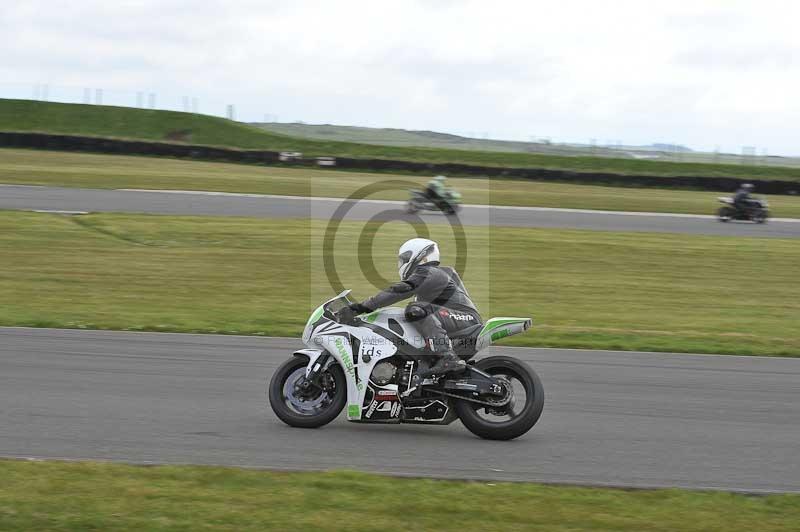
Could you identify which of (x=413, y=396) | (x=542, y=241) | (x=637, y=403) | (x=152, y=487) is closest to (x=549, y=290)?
(x=542, y=241)

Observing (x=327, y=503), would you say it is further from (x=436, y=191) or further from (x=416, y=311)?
(x=436, y=191)

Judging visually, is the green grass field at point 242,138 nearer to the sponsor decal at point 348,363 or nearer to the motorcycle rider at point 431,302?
the motorcycle rider at point 431,302

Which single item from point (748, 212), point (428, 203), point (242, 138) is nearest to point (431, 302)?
point (428, 203)

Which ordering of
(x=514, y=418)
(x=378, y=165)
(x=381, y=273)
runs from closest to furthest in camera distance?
(x=514, y=418), (x=381, y=273), (x=378, y=165)

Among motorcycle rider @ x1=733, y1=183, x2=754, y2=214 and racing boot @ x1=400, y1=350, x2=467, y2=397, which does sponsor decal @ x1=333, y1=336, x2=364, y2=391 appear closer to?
racing boot @ x1=400, y1=350, x2=467, y2=397

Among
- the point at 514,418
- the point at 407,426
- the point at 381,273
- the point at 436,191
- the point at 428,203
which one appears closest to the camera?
the point at 514,418

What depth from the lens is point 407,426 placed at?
26.2 feet

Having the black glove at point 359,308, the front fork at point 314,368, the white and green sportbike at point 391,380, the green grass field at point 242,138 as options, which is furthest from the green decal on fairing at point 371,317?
the green grass field at point 242,138

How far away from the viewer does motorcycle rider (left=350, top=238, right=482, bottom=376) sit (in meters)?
7.51

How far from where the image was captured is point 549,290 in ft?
58.4

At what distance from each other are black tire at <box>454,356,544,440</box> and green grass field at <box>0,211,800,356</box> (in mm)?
5119

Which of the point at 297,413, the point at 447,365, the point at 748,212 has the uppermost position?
the point at 748,212

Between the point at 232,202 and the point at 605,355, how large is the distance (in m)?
18.8

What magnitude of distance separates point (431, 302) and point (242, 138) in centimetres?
4884
